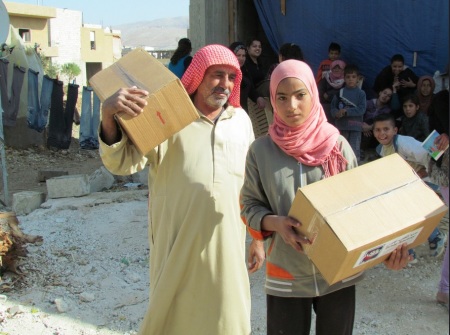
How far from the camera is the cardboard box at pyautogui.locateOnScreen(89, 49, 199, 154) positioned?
2.32 metres

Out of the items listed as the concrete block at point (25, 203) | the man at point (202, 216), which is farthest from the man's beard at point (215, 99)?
the concrete block at point (25, 203)

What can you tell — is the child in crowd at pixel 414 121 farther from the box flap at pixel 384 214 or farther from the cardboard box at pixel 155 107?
the cardboard box at pixel 155 107

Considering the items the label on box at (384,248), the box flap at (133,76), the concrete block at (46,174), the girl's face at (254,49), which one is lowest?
the concrete block at (46,174)

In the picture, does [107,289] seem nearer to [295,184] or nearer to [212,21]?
[295,184]

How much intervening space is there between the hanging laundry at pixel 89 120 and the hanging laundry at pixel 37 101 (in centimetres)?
75

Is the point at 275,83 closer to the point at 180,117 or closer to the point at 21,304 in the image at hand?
the point at 180,117

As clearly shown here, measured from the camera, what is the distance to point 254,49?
7.25 metres

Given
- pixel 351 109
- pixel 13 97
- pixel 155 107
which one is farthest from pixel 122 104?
pixel 13 97

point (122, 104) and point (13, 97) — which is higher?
point (122, 104)

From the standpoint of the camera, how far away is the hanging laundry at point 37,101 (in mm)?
10422

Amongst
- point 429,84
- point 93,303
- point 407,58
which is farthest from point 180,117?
point 407,58

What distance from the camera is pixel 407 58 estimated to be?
23.3 ft

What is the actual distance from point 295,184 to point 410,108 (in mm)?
4080

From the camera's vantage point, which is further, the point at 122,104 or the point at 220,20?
the point at 220,20
